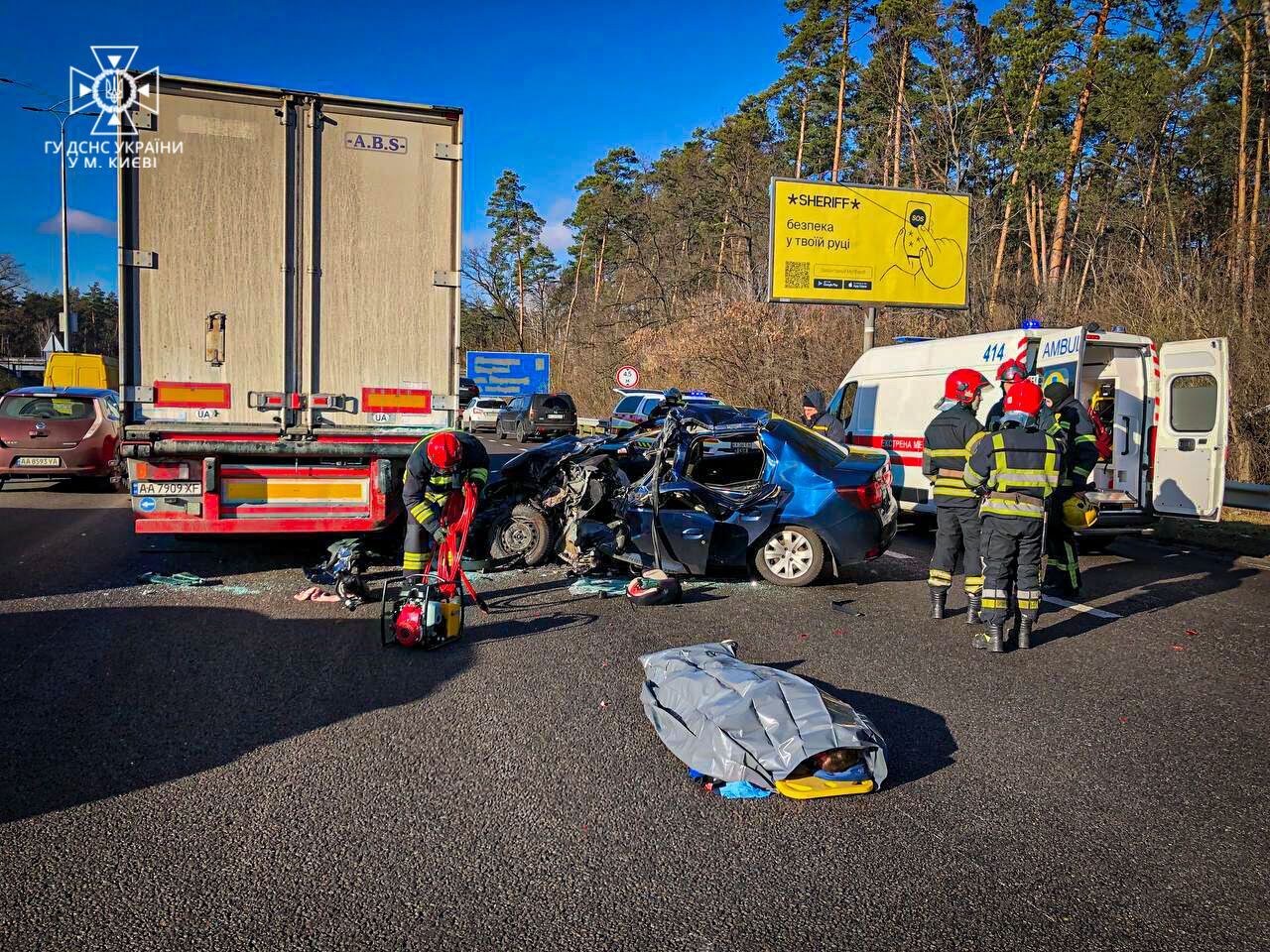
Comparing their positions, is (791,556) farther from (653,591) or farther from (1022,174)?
(1022,174)

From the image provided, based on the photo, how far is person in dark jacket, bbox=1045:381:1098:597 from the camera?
729 cm

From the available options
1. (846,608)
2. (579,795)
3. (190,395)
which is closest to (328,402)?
(190,395)

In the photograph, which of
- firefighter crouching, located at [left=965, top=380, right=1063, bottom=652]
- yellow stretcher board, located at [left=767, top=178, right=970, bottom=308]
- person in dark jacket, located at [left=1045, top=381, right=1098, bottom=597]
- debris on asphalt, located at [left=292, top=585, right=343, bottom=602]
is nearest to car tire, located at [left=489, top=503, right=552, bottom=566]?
debris on asphalt, located at [left=292, top=585, right=343, bottom=602]

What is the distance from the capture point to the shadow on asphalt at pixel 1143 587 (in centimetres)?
659

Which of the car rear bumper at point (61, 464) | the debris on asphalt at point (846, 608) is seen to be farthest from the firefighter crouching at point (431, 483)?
the car rear bumper at point (61, 464)

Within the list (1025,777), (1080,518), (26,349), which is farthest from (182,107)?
(26,349)

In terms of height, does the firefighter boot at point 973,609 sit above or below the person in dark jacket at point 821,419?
below

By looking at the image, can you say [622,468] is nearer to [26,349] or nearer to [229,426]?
[229,426]

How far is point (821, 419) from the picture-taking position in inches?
473

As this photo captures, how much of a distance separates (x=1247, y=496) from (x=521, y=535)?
352 inches

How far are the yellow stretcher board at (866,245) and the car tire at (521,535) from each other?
477 inches

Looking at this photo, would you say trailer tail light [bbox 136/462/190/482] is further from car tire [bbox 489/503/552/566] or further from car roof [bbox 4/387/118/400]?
car roof [bbox 4/387/118/400]

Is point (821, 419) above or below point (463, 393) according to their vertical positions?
below

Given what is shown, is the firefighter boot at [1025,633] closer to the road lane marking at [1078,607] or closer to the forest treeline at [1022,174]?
the road lane marking at [1078,607]
